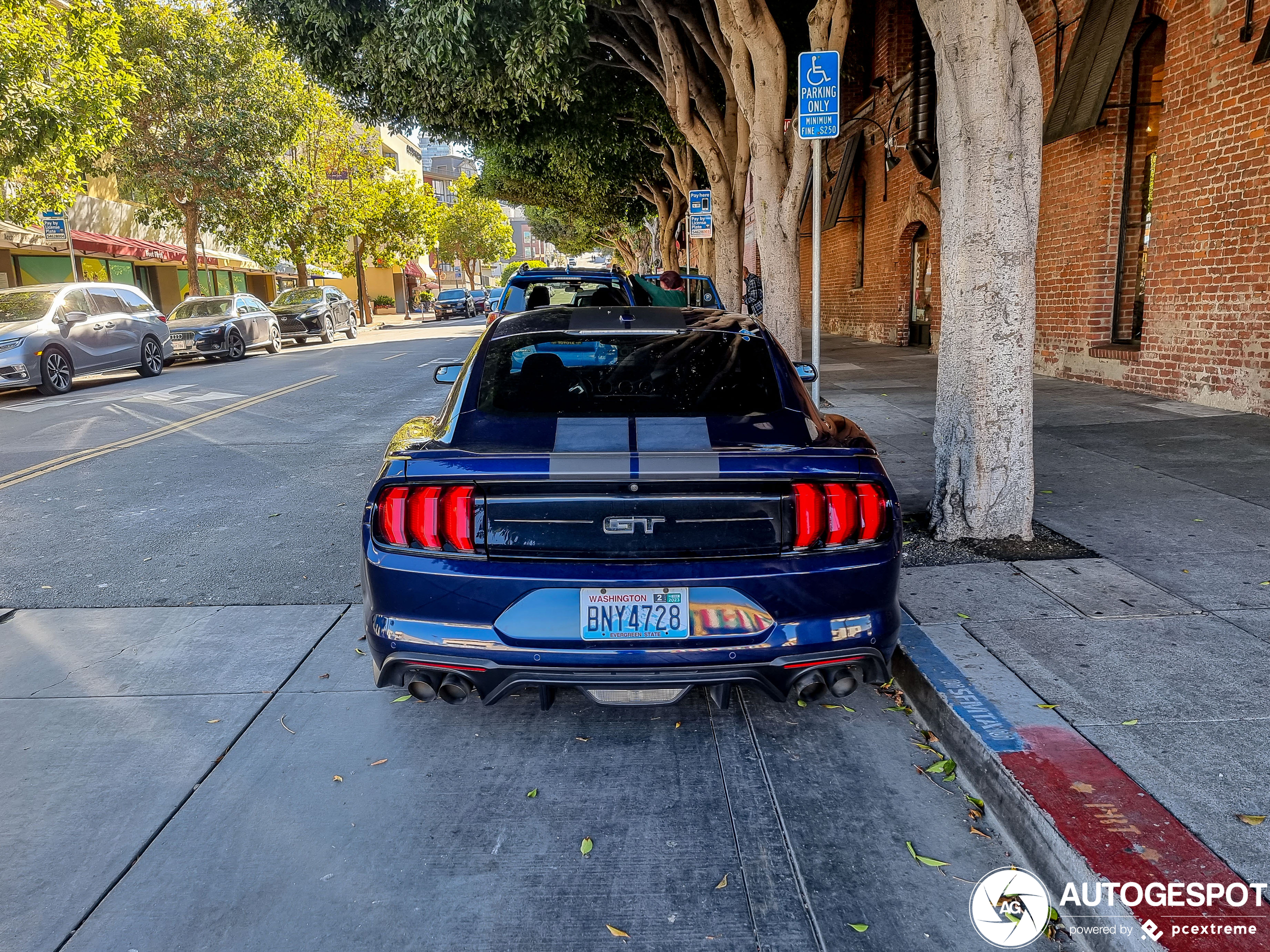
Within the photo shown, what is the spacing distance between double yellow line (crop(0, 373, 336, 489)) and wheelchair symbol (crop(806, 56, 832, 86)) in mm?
7745

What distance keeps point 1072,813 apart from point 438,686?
2034mm

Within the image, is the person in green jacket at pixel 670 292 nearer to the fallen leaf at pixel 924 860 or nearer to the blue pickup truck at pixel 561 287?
the blue pickup truck at pixel 561 287

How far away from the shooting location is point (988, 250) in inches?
211

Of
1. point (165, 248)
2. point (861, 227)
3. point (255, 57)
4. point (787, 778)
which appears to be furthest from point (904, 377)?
point (165, 248)

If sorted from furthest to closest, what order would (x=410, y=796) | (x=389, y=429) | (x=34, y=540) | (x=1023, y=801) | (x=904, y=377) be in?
1. (x=904, y=377)
2. (x=389, y=429)
3. (x=34, y=540)
4. (x=410, y=796)
5. (x=1023, y=801)

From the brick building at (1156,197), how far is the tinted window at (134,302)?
50.4 feet

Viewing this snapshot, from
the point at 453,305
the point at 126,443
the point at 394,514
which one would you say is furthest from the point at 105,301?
the point at 453,305

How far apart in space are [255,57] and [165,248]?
11234 millimetres

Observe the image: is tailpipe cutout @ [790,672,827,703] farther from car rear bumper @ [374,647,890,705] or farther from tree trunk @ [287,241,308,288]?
tree trunk @ [287,241,308,288]

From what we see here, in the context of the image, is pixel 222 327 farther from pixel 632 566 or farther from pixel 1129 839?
pixel 1129 839

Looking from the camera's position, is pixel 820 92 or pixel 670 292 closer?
pixel 820 92

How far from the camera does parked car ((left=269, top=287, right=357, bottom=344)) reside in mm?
28938

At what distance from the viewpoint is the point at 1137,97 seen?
11.5m

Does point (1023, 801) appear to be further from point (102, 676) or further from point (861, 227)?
point (861, 227)
